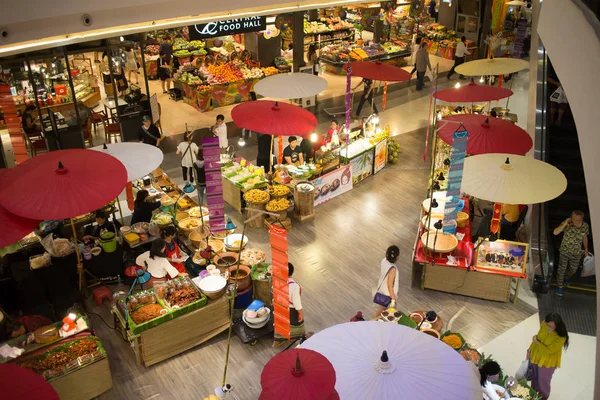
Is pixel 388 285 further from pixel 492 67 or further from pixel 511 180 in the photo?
pixel 492 67

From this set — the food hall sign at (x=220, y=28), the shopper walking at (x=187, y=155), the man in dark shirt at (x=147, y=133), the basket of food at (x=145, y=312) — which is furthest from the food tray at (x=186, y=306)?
the food hall sign at (x=220, y=28)

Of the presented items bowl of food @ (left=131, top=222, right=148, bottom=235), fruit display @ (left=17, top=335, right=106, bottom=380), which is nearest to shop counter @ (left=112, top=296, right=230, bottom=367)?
fruit display @ (left=17, top=335, right=106, bottom=380)

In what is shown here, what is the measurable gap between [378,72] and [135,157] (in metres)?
6.42

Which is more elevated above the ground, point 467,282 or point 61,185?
point 61,185

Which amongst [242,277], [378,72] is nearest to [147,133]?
[242,277]

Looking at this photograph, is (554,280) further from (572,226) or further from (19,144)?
(19,144)

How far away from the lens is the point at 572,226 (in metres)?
8.96

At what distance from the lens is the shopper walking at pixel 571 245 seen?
8938mm

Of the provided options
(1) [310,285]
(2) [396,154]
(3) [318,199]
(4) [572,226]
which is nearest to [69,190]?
(1) [310,285]

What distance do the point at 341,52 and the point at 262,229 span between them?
36.0 feet

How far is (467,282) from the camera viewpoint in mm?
9266

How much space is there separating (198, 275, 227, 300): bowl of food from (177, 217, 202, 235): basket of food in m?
1.93

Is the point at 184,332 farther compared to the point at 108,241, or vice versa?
the point at 108,241

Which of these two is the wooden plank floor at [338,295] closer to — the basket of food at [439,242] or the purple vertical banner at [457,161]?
the basket of food at [439,242]
